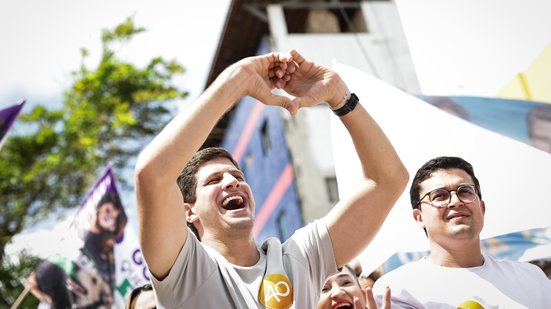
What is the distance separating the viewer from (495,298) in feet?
7.93

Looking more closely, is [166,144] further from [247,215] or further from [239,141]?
[239,141]

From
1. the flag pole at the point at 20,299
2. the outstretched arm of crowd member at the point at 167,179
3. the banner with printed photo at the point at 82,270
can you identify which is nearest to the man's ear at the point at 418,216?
the outstretched arm of crowd member at the point at 167,179

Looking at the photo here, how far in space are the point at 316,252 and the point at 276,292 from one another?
1.01 feet

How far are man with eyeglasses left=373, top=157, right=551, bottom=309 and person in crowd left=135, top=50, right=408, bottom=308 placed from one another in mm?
226

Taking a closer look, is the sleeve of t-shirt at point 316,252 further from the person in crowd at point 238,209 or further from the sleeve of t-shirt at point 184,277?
the sleeve of t-shirt at point 184,277

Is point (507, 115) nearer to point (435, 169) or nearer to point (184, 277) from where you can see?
point (435, 169)

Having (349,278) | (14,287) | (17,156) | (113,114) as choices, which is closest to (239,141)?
(113,114)

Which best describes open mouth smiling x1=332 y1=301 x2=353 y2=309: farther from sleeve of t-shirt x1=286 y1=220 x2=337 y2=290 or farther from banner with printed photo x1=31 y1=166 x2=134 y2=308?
banner with printed photo x1=31 y1=166 x2=134 y2=308

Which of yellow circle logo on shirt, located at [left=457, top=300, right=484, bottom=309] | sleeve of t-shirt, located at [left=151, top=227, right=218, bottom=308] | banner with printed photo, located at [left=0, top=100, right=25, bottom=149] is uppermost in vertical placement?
banner with printed photo, located at [left=0, top=100, right=25, bottom=149]

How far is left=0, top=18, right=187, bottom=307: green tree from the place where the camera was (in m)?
13.4

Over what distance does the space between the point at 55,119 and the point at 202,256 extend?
503 inches

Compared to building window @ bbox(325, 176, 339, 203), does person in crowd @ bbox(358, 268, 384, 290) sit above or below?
above

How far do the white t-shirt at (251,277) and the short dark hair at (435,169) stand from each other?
53 cm

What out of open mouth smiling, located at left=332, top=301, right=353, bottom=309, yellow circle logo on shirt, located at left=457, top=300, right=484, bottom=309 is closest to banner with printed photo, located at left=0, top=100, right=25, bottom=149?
open mouth smiling, located at left=332, top=301, right=353, bottom=309
